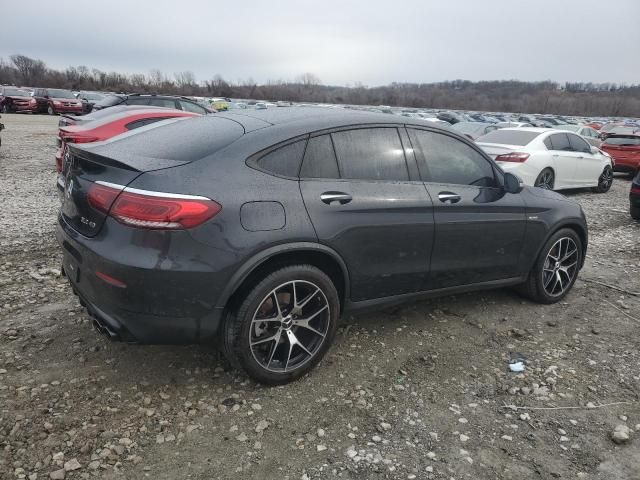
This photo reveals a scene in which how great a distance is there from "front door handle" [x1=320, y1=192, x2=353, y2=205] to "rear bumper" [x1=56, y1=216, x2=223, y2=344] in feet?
2.83

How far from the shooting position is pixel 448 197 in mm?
3697

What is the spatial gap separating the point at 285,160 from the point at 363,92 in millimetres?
102142

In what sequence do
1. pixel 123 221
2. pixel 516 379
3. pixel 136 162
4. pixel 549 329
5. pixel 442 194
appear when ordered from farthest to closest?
1. pixel 549 329
2. pixel 442 194
3. pixel 516 379
4. pixel 136 162
5. pixel 123 221

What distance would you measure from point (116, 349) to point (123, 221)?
4.04 feet

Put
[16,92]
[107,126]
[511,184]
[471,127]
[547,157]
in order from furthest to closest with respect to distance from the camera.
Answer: [16,92]
[471,127]
[547,157]
[107,126]
[511,184]

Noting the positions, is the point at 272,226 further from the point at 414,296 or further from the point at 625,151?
the point at 625,151

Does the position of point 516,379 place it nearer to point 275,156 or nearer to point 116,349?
point 275,156

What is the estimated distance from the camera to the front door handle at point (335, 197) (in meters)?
3.09

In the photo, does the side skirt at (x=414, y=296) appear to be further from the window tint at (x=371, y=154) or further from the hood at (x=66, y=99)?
the hood at (x=66, y=99)

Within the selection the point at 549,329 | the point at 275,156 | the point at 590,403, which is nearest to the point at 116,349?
the point at 275,156

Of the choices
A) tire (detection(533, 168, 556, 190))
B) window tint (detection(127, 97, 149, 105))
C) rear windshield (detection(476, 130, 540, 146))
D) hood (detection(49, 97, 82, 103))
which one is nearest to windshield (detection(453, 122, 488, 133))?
rear windshield (detection(476, 130, 540, 146))

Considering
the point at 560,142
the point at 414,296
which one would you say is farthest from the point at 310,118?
the point at 560,142

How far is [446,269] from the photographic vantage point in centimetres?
377

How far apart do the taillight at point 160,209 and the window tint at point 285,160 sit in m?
0.45
